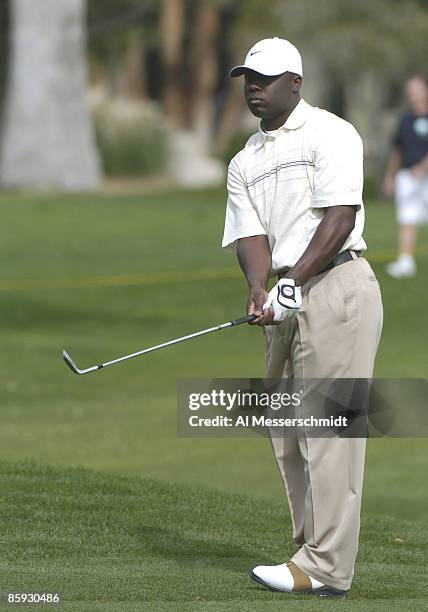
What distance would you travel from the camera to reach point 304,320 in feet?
19.6

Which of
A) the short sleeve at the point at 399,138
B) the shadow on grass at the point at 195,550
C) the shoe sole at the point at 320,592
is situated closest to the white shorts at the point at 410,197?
the short sleeve at the point at 399,138

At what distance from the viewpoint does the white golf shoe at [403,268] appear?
58.1 feet

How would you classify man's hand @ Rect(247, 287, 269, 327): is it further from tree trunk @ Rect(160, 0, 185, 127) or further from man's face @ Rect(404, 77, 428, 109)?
tree trunk @ Rect(160, 0, 185, 127)

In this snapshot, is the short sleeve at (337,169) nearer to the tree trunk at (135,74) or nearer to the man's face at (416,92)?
the man's face at (416,92)

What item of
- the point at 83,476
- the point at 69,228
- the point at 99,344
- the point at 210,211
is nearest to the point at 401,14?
the point at 210,211

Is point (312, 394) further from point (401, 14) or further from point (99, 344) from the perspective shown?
point (401, 14)

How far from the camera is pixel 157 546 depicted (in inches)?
268

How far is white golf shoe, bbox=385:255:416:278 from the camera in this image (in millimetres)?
17719

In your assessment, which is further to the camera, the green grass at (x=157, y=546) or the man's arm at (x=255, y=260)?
the man's arm at (x=255, y=260)

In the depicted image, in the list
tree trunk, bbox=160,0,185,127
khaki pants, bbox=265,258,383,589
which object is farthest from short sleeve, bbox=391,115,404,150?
tree trunk, bbox=160,0,185,127

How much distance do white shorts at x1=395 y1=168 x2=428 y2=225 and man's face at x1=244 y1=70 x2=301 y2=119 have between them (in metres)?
11.3

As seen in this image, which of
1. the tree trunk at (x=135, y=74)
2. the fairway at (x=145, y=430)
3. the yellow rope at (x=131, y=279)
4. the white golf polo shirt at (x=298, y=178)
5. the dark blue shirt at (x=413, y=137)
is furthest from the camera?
the tree trunk at (x=135, y=74)

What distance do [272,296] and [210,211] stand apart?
62.0 feet

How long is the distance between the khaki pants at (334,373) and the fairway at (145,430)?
0.75 feet
